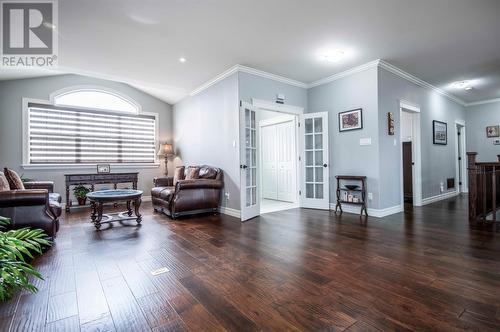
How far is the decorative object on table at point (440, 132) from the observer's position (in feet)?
18.7

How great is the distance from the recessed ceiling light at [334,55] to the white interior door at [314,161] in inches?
44.0

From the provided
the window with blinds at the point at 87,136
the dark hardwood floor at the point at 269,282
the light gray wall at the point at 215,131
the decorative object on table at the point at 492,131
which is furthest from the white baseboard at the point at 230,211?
the decorative object on table at the point at 492,131

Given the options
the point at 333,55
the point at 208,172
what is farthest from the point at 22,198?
the point at 333,55

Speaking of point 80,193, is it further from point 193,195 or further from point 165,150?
point 193,195

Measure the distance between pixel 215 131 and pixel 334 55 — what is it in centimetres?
257

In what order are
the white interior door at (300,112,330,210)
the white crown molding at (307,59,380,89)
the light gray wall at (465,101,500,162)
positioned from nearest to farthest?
the white crown molding at (307,59,380,89)
the white interior door at (300,112,330,210)
the light gray wall at (465,101,500,162)

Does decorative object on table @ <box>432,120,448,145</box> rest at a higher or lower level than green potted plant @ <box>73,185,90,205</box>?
higher

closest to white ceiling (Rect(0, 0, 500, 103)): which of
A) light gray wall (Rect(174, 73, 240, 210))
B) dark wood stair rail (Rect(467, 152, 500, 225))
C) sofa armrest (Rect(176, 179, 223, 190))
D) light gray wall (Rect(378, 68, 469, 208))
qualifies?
light gray wall (Rect(378, 68, 469, 208))

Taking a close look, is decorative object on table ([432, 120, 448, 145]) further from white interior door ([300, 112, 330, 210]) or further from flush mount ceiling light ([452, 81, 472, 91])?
white interior door ([300, 112, 330, 210])

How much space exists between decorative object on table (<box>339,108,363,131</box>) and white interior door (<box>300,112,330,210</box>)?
0.32m

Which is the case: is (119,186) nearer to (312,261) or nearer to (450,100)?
(312,261)

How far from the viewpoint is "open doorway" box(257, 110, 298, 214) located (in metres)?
5.90

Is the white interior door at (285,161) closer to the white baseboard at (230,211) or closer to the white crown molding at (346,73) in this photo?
the white crown molding at (346,73)

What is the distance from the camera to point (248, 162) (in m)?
4.45
